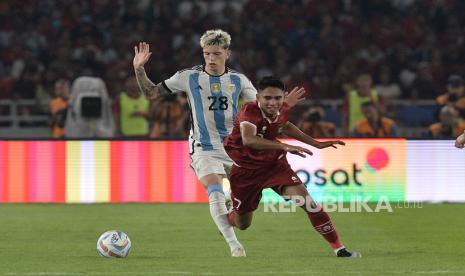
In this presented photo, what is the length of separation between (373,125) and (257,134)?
8619mm

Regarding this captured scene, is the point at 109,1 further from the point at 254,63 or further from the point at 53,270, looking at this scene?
the point at 53,270

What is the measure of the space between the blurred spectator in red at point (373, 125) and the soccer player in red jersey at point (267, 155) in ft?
26.0

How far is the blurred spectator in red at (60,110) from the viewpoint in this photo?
62.3 feet

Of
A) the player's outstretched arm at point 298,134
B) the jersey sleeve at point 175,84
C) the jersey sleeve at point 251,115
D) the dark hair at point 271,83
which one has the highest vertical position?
the jersey sleeve at point 175,84

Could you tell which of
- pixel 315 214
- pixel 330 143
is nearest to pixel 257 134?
pixel 330 143

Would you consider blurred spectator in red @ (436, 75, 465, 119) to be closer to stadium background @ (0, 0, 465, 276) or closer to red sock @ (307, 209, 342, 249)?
stadium background @ (0, 0, 465, 276)

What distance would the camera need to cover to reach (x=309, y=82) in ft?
76.6

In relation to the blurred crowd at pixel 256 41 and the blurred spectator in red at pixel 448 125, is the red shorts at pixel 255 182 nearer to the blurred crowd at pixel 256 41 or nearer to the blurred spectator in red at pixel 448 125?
the blurred spectator in red at pixel 448 125

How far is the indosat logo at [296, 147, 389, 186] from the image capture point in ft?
56.1

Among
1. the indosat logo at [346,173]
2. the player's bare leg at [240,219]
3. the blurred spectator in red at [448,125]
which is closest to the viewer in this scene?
the player's bare leg at [240,219]

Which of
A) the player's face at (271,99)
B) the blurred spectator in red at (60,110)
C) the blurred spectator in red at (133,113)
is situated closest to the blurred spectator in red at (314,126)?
the blurred spectator in red at (133,113)

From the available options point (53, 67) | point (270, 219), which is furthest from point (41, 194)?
point (53, 67)

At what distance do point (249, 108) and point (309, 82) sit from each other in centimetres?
1342

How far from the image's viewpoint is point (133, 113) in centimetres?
1908
